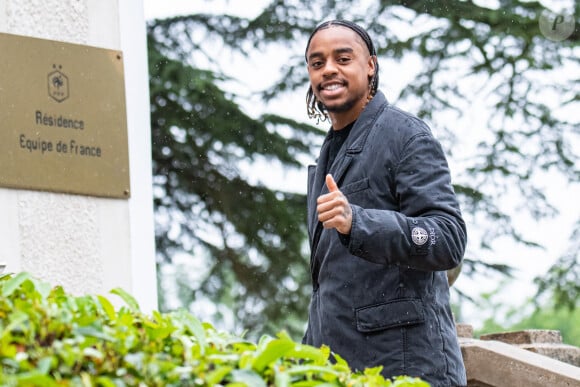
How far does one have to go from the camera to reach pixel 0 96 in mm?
3328

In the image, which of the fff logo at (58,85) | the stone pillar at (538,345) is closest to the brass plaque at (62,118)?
the fff logo at (58,85)

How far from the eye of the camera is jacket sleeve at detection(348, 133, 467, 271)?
7.44 ft

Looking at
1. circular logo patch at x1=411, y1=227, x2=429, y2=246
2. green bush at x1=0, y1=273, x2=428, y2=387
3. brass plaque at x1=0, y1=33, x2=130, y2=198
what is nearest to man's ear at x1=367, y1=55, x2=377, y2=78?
circular logo patch at x1=411, y1=227, x2=429, y2=246

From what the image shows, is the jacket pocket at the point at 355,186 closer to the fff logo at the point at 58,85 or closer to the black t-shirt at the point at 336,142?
the black t-shirt at the point at 336,142

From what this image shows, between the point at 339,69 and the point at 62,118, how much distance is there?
4.18 ft

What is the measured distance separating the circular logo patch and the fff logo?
1.69 meters

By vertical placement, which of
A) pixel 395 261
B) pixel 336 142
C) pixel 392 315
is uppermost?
pixel 336 142

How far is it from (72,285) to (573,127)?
6.96 m

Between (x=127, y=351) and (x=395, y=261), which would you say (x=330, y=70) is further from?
(x=127, y=351)

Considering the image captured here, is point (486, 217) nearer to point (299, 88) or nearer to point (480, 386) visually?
point (299, 88)

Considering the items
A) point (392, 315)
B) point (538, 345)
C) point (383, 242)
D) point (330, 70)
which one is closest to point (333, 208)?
point (383, 242)

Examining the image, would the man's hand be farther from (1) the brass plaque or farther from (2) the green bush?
(1) the brass plaque

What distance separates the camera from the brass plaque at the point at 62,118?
3.33 metres

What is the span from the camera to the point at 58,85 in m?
3.48
